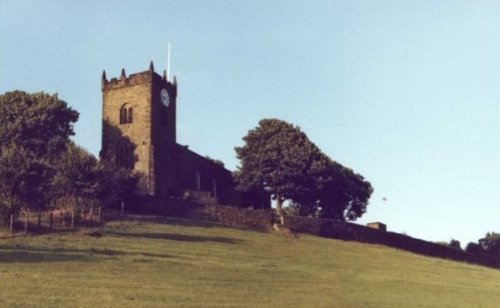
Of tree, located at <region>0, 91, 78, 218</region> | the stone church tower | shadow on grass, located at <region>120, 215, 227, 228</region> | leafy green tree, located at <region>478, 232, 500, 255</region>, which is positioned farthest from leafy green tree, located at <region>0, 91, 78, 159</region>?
leafy green tree, located at <region>478, 232, 500, 255</region>

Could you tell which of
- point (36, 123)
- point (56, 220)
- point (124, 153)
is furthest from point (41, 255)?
point (124, 153)

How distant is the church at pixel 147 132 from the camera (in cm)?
7900

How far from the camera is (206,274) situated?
123 ft

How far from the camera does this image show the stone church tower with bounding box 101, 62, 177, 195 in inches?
3115

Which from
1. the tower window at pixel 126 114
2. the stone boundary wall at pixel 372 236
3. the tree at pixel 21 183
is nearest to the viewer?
the tree at pixel 21 183

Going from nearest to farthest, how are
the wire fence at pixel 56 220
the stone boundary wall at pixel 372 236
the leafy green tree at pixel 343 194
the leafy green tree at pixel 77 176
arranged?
the wire fence at pixel 56 220 → the leafy green tree at pixel 77 176 → the stone boundary wall at pixel 372 236 → the leafy green tree at pixel 343 194

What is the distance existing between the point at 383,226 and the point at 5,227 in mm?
48023

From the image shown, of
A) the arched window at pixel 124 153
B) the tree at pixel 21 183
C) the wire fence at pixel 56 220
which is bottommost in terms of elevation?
the wire fence at pixel 56 220

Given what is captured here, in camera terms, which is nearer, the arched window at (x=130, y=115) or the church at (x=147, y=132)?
the church at (x=147, y=132)

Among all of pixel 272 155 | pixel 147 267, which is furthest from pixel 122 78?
pixel 147 267

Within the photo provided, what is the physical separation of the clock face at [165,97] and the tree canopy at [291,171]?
1123 centimetres

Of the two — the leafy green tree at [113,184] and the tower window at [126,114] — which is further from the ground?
the tower window at [126,114]

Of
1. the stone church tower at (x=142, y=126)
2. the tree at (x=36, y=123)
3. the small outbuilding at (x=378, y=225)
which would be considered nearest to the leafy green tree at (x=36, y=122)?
the tree at (x=36, y=123)

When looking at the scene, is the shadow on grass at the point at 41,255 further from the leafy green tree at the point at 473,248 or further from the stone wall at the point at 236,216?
the leafy green tree at the point at 473,248
